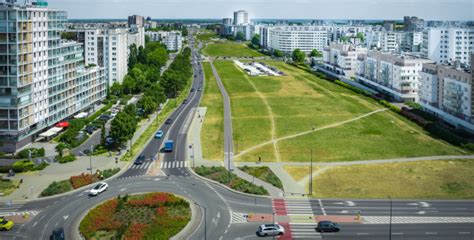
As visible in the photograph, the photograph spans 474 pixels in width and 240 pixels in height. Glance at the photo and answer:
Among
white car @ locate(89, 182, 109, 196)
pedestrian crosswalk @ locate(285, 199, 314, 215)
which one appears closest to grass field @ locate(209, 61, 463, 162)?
pedestrian crosswalk @ locate(285, 199, 314, 215)

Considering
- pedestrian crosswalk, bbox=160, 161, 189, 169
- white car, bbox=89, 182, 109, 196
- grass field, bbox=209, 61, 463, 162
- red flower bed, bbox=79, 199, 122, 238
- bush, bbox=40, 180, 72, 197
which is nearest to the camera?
red flower bed, bbox=79, 199, 122, 238

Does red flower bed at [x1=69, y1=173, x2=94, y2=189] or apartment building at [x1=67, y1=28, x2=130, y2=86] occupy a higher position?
apartment building at [x1=67, y1=28, x2=130, y2=86]

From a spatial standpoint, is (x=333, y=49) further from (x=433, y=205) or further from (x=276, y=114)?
(x=433, y=205)

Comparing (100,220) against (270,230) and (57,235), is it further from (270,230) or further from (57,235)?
(270,230)

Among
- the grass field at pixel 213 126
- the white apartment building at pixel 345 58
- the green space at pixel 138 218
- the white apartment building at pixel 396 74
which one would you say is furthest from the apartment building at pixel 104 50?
the green space at pixel 138 218

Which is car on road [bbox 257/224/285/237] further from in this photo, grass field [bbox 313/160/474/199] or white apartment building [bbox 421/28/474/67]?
white apartment building [bbox 421/28/474/67]

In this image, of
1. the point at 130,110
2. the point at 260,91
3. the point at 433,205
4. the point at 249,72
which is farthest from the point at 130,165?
the point at 249,72

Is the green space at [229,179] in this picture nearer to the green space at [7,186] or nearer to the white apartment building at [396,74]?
the green space at [7,186]
